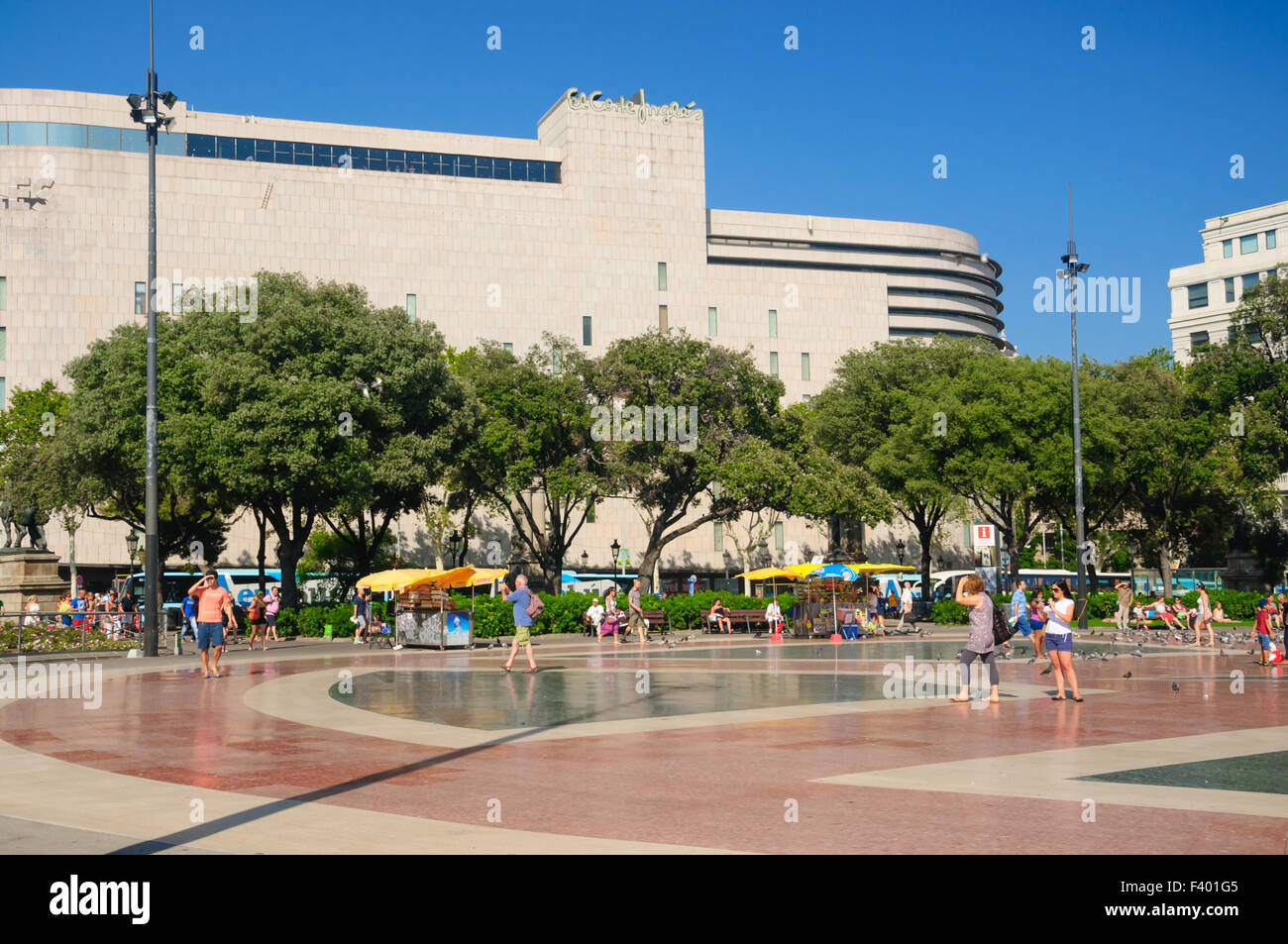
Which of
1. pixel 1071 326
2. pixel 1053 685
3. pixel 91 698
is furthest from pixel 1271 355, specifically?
pixel 91 698

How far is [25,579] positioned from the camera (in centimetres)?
3203

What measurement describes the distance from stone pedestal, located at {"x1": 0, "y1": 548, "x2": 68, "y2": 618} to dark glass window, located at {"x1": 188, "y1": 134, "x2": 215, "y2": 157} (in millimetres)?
55041

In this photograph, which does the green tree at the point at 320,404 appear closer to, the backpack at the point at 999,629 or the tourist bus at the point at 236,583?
the tourist bus at the point at 236,583

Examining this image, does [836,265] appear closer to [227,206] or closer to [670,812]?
[227,206]

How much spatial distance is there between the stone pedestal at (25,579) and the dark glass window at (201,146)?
55.0 m

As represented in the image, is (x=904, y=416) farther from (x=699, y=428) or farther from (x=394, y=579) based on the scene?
(x=394, y=579)

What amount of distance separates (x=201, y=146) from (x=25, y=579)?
56.9 meters

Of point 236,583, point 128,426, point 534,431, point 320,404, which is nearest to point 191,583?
point 236,583

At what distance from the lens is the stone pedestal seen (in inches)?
1254

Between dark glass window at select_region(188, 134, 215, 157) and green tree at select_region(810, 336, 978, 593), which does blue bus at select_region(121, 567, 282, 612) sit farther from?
green tree at select_region(810, 336, 978, 593)

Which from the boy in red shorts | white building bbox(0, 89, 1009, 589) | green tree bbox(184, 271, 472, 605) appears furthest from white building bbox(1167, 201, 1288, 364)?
the boy in red shorts

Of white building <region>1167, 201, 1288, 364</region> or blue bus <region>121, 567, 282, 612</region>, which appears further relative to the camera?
white building <region>1167, 201, 1288, 364</region>

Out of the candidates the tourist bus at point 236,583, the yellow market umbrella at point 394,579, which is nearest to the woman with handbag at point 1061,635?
the yellow market umbrella at point 394,579

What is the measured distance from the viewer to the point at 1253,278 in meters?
98.9
